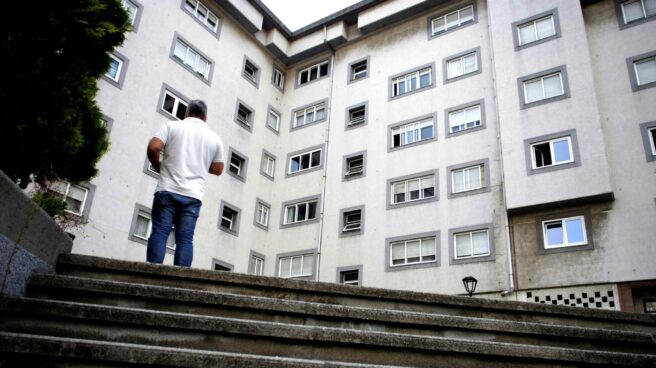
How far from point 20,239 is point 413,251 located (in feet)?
63.7

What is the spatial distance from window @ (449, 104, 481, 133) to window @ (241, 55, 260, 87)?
11.1 meters

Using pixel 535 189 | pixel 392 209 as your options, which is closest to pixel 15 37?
pixel 535 189

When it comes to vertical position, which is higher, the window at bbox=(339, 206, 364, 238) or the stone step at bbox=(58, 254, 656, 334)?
the window at bbox=(339, 206, 364, 238)

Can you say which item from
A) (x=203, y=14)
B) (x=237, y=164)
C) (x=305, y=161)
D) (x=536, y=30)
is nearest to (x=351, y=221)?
(x=305, y=161)

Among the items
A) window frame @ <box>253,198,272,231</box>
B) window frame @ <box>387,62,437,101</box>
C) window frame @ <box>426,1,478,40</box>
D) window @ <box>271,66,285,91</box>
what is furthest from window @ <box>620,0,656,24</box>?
window frame @ <box>253,198,272,231</box>

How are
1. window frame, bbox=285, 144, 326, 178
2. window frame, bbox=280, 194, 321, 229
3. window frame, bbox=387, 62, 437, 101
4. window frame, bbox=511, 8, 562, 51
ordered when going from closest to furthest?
1. window frame, bbox=511, 8, 562, 51
2. window frame, bbox=387, 62, 437, 101
3. window frame, bbox=280, 194, 321, 229
4. window frame, bbox=285, 144, 326, 178

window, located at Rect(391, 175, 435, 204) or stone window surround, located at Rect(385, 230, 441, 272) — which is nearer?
stone window surround, located at Rect(385, 230, 441, 272)

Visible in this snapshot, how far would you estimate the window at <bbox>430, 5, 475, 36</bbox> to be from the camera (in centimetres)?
2558

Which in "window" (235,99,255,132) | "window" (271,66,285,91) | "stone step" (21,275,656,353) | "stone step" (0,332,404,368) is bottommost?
"stone step" (0,332,404,368)

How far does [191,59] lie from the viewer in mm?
25094

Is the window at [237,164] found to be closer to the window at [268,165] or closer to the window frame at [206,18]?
the window at [268,165]

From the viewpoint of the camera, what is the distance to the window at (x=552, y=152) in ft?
64.2

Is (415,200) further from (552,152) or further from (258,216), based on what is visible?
(258,216)

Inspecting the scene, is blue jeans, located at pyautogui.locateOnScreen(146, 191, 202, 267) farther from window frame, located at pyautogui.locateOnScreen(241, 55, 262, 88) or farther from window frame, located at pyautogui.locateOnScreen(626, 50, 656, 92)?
window frame, located at pyautogui.locateOnScreen(241, 55, 262, 88)
